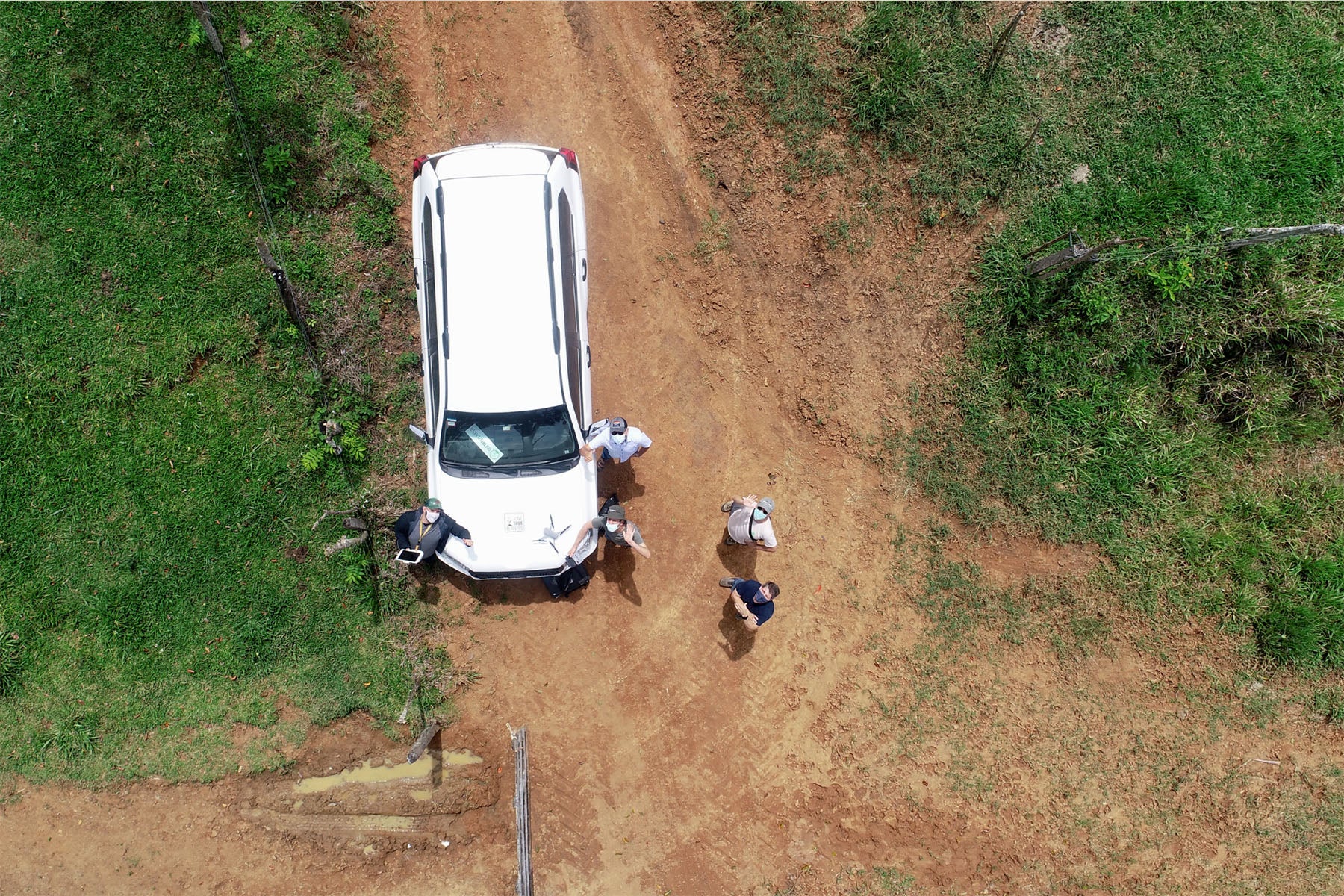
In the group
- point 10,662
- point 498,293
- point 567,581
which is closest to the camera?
point 498,293

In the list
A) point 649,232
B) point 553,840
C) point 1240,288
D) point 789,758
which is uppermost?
point 649,232

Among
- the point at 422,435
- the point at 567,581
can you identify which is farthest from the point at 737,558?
the point at 422,435

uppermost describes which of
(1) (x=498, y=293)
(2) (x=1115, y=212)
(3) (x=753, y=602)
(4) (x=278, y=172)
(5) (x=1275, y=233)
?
→ (4) (x=278, y=172)

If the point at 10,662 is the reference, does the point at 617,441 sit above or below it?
above

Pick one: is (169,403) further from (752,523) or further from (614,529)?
(752,523)

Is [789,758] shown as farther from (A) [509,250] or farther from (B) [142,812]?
(B) [142,812]

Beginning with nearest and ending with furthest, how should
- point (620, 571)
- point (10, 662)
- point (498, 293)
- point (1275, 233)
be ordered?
point (498, 293)
point (1275, 233)
point (10, 662)
point (620, 571)

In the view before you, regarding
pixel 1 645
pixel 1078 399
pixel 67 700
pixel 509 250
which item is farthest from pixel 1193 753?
pixel 1 645
